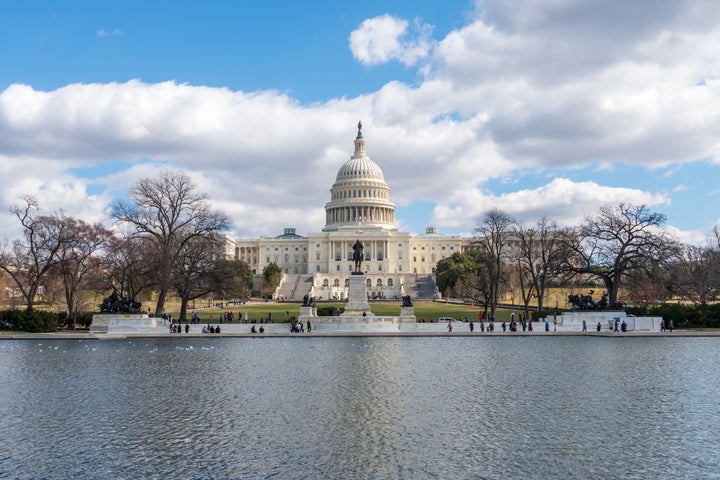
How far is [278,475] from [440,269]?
100257 mm

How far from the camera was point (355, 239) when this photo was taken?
161625mm

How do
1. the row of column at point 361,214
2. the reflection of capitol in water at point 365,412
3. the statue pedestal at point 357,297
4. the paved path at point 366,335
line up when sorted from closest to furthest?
the reflection of capitol in water at point 365,412 < the paved path at point 366,335 < the statue pedestal at point 357,297 < the row of column at point 361,214

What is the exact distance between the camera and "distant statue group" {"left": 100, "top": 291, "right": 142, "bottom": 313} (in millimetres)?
45969

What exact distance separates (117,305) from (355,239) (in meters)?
116

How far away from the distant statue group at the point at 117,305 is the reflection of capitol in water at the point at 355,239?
108 m

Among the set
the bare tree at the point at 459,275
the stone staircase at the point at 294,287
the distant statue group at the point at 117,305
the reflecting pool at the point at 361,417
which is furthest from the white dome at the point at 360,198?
the reflecting pool at the point at 361,417

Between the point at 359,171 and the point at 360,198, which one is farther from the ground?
the point at 359,171

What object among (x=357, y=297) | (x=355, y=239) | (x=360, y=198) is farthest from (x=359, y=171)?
(x=357, y=297)

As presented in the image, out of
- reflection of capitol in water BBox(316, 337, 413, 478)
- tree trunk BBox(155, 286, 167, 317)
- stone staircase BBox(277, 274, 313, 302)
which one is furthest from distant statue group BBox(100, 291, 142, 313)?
stone staircase BBox(277, 274, 313, 302)

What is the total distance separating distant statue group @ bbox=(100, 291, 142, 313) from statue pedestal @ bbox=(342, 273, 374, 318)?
14155 millimetres

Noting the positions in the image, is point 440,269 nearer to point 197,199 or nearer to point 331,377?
point 197,199

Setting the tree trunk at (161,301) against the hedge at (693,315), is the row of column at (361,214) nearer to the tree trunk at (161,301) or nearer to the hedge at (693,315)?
the tree trunk at (161,301)

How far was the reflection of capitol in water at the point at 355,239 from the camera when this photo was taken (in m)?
165

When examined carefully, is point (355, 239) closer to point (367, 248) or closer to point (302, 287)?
point (367, 248)
